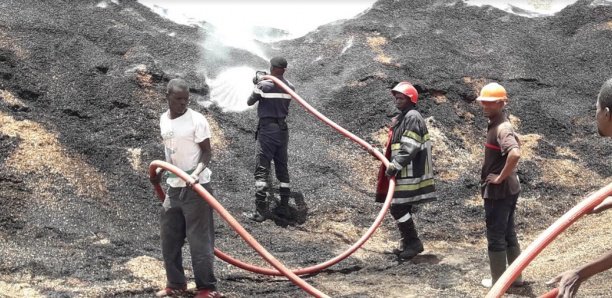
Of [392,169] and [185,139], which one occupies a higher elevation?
[185,139]

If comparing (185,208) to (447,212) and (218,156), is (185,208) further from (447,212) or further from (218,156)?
(447,212)

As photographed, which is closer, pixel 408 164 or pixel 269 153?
pixel 408 164

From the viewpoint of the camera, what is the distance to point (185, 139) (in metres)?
5.07

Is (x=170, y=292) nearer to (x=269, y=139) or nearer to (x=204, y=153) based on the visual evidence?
(x=204, y=153)

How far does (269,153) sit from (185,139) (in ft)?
9.63

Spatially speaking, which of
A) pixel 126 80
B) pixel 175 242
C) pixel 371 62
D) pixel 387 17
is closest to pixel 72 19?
pixel 126 80

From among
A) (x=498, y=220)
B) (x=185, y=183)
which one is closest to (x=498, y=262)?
(x=498, y=220)

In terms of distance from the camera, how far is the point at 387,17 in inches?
518

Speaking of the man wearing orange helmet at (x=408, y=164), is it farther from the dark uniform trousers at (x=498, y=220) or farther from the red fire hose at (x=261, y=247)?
the dark uniform trousers at (x=498, y=220)

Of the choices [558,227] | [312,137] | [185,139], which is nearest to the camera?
[558,227]

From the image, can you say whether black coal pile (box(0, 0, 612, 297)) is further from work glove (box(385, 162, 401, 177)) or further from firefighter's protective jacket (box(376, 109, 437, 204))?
work glove (box(385, 162, 401, 177))

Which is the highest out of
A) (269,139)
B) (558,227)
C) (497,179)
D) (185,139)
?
(558,227)

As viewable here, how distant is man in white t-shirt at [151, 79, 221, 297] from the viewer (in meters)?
5.05

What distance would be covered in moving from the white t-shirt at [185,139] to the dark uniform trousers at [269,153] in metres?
2.75
